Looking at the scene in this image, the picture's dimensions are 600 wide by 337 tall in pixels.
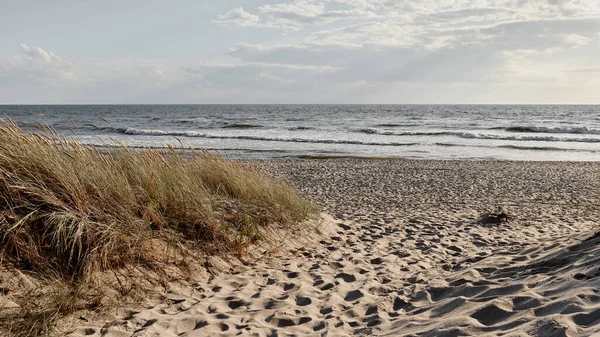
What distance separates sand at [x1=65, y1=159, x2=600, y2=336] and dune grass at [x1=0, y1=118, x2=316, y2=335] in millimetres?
433

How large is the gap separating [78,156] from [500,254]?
5.61m

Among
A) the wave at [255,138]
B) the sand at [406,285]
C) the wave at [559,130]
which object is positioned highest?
the wave at [559,130]

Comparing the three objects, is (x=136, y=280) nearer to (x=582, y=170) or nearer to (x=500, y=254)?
(x=500, y=254)

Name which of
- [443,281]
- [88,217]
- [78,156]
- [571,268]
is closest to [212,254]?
[88,217]

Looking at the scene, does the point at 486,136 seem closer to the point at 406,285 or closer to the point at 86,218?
the point at 406,285

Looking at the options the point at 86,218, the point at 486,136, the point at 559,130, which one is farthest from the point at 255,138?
the point at 86,218

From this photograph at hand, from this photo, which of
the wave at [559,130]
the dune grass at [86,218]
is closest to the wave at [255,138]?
the wave at [559,130]

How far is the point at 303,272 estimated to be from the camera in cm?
551

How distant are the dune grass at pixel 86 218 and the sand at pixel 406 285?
0.43 meters

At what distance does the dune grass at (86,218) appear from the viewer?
3.89 m

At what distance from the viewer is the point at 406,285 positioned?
16.8ft

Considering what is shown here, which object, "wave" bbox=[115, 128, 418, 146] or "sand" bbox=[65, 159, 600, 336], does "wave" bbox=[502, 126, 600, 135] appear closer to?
"wave" bbox=[115, 128, 418, 146]

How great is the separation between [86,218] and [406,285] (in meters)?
3.50

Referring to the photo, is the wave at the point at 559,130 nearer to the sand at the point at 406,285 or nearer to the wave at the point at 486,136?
the wave at the point at 486,136
